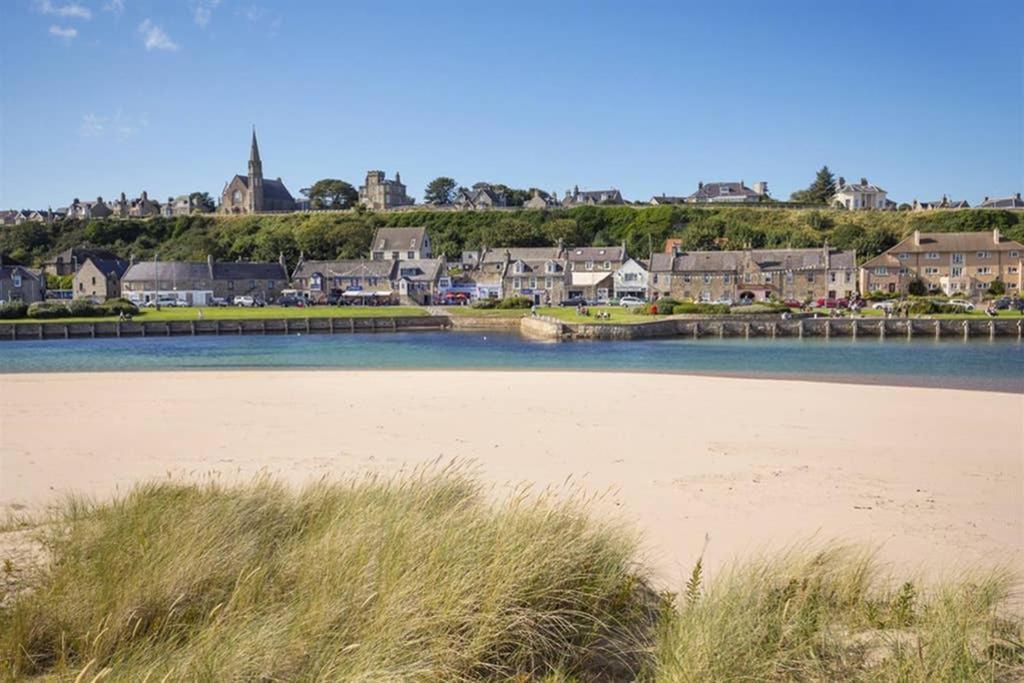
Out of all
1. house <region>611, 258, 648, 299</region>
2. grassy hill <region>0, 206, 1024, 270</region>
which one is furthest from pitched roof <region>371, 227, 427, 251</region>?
house <region>611, 258, 648, 299</region>

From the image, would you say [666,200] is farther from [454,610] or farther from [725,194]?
[454,610]

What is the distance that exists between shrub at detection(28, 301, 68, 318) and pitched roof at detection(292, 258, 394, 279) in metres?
25.0

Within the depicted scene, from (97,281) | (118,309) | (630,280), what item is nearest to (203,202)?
(97,281)

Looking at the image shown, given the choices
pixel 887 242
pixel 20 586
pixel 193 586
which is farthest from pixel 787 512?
pixel 887 242

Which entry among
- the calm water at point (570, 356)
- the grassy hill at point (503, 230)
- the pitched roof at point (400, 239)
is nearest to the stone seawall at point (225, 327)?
the calm water at point (570, 356)

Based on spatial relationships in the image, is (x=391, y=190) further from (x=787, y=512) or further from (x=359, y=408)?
(x=787, y=512)

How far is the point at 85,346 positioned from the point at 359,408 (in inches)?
1371

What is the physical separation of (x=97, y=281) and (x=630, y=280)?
5556cm

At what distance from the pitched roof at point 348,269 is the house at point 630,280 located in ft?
76.4

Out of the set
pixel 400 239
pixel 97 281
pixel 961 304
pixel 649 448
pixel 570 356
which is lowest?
pixel 570 356

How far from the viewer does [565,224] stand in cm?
10250

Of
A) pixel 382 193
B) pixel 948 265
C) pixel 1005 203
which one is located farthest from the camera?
pixel 382 193

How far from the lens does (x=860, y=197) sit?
124m

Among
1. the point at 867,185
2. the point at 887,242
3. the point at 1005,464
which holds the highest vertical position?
the point at 867,185
